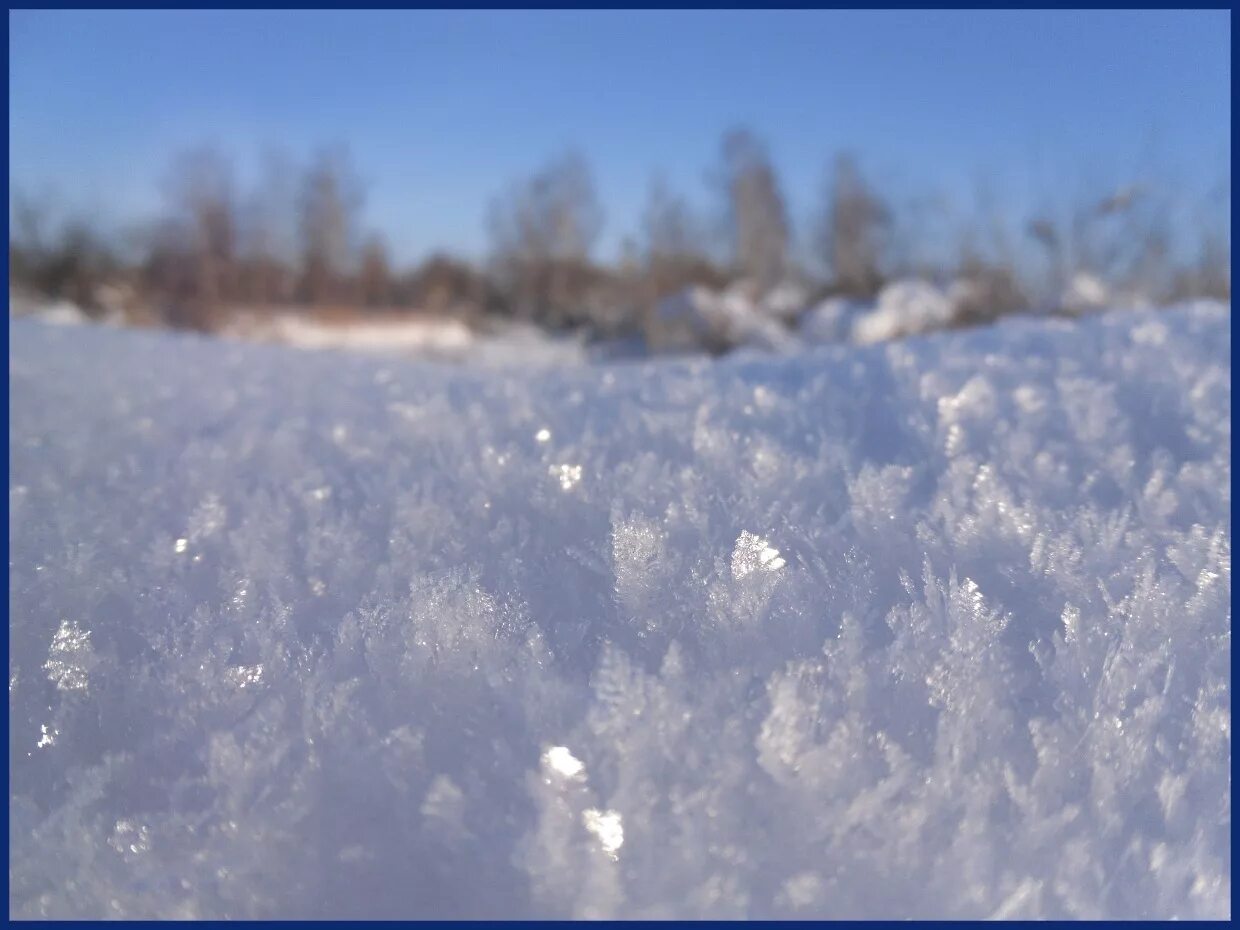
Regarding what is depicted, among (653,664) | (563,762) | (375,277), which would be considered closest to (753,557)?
(653,664)

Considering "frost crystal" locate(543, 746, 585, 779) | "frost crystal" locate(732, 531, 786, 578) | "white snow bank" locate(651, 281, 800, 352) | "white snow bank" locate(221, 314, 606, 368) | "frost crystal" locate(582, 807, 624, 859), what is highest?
"frost crystal" locate(732, 531, 786, 578)

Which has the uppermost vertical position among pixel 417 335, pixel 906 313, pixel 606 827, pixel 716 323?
pixel 606 827

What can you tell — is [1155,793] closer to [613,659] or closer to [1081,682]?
[1081,682]

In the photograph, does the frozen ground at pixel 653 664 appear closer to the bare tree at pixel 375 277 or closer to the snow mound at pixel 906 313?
the snow mound at pixel 906 313

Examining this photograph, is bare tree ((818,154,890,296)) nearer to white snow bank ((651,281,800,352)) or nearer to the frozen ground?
white snow bank ((651,281,800,352))

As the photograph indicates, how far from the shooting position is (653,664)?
74 cm

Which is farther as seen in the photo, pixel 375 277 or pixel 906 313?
pixel 375 277

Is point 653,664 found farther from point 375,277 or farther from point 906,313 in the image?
point 375,277

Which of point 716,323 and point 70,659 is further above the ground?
point 70,659

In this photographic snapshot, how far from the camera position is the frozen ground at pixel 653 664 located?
2.18 ft

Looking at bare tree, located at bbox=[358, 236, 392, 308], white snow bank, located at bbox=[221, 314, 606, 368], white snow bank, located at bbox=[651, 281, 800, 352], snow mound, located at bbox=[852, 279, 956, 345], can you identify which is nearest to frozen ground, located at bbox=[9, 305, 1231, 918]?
white snow bank, located at bbox=[651, 281, 800, 352]

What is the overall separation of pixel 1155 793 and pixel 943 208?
952cm

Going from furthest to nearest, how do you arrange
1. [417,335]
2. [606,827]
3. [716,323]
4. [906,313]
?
1. [417,335]
2. [716,323]
3. [906,313]
4. [606,827]

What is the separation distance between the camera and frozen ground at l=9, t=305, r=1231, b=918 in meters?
0.66
